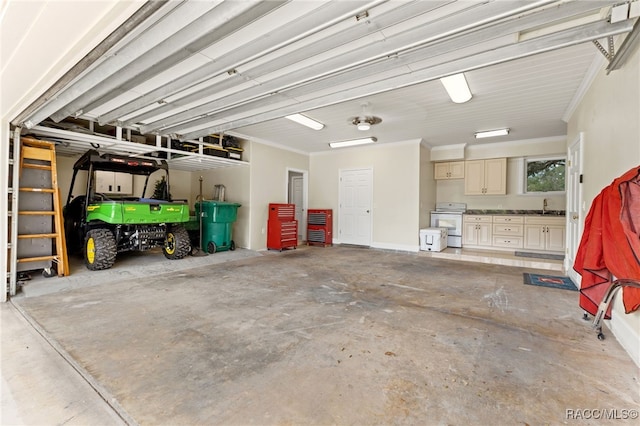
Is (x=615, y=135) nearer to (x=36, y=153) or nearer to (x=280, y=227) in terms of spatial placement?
(x=280, y=227)

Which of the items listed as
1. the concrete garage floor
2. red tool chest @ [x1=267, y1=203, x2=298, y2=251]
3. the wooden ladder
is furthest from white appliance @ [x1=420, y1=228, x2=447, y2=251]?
the wooden ladder

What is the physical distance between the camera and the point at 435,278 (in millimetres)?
4293

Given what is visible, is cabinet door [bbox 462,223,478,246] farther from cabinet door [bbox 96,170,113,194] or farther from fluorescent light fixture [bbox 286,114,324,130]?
cabinet door [bbox 96,170,113,194]

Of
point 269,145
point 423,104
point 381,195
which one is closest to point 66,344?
point 423,104

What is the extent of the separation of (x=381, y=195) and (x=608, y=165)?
4.59 m

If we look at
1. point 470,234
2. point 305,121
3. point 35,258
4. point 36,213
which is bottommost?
point 35,258

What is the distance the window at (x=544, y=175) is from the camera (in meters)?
6.59

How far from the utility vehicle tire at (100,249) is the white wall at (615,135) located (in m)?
6.07

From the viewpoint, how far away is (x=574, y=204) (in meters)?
4.20

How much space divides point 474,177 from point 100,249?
318 inches

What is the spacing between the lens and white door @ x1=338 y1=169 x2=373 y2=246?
291 inches

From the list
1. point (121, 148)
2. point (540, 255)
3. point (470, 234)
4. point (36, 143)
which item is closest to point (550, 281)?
point (540, 255)

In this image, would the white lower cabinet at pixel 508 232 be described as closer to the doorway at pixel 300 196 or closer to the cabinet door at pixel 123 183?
the doorway at pixel 300 196

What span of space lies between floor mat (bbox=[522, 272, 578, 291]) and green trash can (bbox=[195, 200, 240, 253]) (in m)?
5.55
